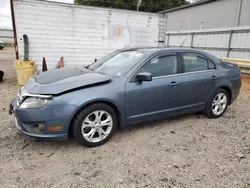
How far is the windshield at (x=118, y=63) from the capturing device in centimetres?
335

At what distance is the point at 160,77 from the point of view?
3455 mm

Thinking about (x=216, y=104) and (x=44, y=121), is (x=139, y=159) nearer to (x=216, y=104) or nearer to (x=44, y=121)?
(x=44, y=121)

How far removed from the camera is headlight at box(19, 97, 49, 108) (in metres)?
2.66

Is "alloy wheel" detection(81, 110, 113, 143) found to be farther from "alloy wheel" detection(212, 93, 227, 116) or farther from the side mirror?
"alloy wheel" detection(212, 93, 227, 116)

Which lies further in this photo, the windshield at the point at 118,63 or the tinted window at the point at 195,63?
the tinted window at the point at 195,63

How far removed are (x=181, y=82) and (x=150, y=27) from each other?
21.3 ft

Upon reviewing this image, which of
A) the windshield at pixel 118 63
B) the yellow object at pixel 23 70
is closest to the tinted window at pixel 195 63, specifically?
the windshield at pixel 118 63

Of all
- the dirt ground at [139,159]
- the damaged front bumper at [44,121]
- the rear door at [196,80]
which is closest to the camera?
the dirt ground at [139,159]

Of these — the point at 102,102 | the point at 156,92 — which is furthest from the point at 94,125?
the point at 156,92

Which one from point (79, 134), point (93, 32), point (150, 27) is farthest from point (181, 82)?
point (150, 27)

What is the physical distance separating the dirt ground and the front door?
1.26 feet

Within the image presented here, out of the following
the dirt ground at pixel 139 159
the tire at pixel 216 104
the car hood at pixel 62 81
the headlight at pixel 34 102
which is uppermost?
the car hood at pixel 62 81

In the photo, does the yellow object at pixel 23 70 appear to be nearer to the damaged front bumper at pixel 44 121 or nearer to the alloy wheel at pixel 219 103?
the damaged front bumper at pixel 44 121

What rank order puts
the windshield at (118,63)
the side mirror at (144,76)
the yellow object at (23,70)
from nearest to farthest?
1. the side mirror at (144,76)
2. the windshield at (118,63)
3. the yellow object at (23,70)
